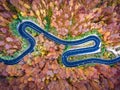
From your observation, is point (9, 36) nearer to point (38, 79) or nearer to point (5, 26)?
point (5, 26)

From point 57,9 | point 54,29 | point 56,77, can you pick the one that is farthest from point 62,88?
point 57,9

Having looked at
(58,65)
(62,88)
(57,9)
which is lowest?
(62,88)

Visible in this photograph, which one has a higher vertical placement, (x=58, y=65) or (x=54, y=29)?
(x=54, y=29)

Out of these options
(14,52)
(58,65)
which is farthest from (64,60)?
(14,52)

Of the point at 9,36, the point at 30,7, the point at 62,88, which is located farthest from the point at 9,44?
the point at 62,88

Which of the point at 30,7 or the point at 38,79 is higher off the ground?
the point at 30,7

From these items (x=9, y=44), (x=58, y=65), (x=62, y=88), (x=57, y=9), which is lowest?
(x=62, y=88)

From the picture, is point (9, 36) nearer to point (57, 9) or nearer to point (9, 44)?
point (9, 44)

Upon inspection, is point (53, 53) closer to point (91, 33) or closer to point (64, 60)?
point (64, 60)
